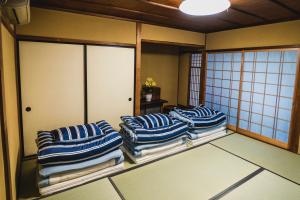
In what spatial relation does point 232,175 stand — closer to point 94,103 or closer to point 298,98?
point 298,98

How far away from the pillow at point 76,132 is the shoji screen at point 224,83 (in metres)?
3.14

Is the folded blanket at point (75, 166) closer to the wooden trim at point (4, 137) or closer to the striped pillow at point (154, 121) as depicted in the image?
the wooden trim at point (4, 137)

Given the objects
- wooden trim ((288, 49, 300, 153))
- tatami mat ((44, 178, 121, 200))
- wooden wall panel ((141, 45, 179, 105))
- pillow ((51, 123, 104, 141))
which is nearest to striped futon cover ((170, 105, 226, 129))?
wooden trim ((288, 49, 300, 153))

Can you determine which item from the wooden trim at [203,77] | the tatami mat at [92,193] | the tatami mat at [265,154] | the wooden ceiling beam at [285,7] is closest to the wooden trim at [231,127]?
the tatami mat at [265,154]

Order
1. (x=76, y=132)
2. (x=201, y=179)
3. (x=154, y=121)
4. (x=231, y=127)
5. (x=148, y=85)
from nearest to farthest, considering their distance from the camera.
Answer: (x=201, y=179) → (x=76, y=132) → (x=154, y=121) → (x=231, y=127) → (x=148, y=85)

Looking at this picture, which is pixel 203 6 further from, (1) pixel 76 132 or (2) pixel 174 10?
(1) pixel 76 132

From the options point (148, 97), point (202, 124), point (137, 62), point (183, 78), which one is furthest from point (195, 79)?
point (137, 62)

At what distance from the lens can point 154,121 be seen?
3.42m

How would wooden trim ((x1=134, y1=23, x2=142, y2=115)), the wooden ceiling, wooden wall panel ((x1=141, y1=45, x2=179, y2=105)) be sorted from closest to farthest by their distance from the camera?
the wooden ceiling → wooden trim ((x1=134, y1=23, x2=142, y2=115)) → wooden wall panel ((x1=141, y1=45, x2=179, y2=105))

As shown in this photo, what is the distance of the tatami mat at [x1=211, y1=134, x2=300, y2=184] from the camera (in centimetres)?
279

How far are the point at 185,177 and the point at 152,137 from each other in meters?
0.76

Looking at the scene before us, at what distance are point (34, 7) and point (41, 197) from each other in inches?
101

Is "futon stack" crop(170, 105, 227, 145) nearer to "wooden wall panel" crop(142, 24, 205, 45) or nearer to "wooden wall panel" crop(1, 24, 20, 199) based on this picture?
"wooden wall panel" crop(142, 24, 205, 45)

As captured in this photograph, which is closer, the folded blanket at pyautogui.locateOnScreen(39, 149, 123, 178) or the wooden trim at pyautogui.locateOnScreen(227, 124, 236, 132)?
the folded blanket at pyautogui.locateOnScreen(39, 149, 123, 178)
